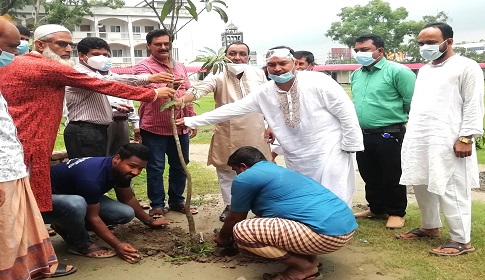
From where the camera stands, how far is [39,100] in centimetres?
313

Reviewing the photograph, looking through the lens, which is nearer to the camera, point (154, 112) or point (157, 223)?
point (157, 223)

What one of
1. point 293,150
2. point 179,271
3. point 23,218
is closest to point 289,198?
point 293,150

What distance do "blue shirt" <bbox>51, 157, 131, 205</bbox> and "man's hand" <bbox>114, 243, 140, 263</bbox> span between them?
0.40 meters

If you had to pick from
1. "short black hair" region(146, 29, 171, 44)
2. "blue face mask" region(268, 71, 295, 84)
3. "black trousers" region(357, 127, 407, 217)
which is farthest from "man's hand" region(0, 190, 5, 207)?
"black trousers" region(357, 127, 407, 217)

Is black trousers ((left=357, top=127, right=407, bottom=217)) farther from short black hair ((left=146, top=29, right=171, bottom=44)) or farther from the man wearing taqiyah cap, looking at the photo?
the man wearing taqiyah cap

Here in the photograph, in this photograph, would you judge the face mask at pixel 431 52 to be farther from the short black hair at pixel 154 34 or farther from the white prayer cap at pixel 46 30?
the white prayer cap at pixel 46 30

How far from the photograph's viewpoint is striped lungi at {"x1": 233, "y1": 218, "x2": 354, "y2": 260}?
9.99 ft

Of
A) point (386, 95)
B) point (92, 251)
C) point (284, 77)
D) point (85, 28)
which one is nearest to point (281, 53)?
point (284, 77)

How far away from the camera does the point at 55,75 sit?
3.13 metres

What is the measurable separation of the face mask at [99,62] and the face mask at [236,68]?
3.62ft

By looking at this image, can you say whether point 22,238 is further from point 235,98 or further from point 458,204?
point 458,204

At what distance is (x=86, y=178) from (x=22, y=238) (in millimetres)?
988

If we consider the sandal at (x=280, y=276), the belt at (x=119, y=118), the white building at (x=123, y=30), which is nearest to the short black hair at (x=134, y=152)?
the belt at (x=119, y=118)

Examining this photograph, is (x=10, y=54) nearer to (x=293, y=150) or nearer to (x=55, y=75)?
(x=55, y=75)
